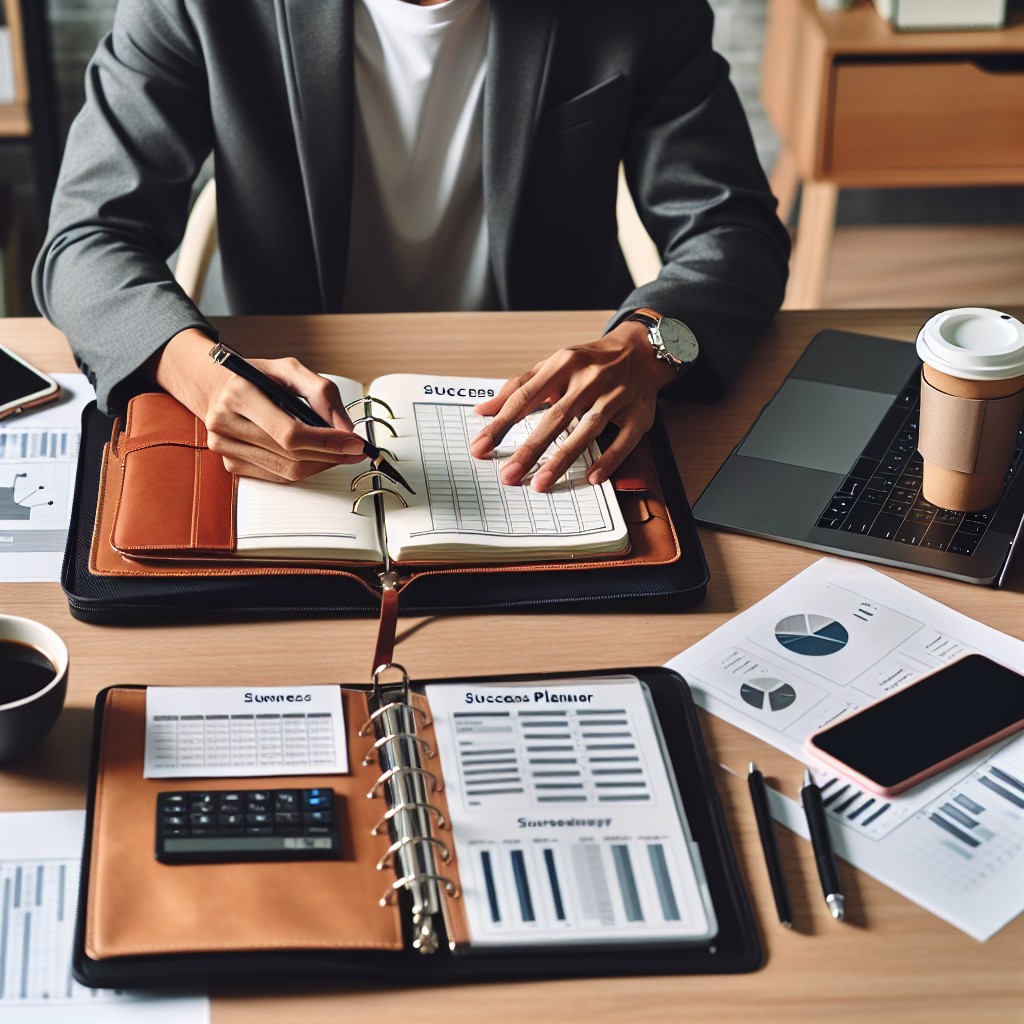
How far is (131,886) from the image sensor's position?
2.50 ft

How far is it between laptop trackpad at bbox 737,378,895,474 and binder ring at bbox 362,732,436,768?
49cm

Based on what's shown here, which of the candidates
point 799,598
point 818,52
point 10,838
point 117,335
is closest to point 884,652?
point 799,598

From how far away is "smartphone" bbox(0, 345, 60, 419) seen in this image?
1.22 m

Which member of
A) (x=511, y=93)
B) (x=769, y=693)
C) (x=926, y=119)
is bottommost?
(x=926, y=119)

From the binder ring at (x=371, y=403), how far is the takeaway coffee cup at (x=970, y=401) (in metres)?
0.46

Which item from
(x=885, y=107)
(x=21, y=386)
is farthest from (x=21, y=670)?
(x=885, y=107)

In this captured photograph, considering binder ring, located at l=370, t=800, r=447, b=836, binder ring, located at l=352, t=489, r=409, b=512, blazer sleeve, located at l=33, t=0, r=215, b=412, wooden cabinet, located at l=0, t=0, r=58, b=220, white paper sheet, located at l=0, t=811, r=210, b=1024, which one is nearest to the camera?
white paper sheet, located at l=0, t=811, r=210, b=1024

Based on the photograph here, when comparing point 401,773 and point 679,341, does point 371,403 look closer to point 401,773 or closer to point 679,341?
point 679,341

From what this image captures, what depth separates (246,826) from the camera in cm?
80

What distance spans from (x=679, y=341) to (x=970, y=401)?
0.31 meters

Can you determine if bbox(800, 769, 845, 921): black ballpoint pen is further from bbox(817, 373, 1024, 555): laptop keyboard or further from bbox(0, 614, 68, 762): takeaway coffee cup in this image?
bbox(0, 614, 68, 762): takeaway coffee cup

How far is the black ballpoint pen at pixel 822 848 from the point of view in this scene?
786 millimetres

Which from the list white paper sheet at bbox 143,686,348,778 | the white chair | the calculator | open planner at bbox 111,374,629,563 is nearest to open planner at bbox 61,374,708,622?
open planner at bbox 111,374,629,563

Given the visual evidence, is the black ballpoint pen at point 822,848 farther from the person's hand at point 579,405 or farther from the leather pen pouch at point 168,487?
the leather pen pouch at point 168,487
